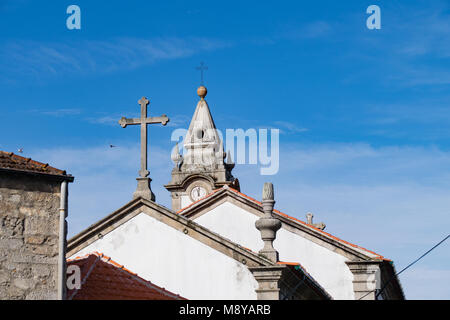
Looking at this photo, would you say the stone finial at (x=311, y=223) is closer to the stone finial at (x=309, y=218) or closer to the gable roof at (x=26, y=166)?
the stone finial at (x=309, y=218)

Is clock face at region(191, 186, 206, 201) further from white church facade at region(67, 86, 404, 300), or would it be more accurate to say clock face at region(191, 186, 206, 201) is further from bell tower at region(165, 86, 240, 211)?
white church facade at region(67, 86, 404, 300)

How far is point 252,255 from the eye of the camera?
16.2 meters

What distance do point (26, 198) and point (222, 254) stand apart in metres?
Result: 6.73

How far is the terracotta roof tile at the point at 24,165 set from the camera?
10805 mm

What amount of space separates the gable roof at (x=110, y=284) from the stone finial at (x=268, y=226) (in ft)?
7.25

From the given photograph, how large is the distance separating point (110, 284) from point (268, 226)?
3775 mm

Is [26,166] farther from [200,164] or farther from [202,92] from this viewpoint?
[202,92]

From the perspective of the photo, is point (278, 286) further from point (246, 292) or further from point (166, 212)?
point (166, 212)

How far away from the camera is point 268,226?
16.5m

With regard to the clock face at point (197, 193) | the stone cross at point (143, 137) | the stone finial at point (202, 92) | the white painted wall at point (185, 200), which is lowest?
the stone cross at point (143, 137)

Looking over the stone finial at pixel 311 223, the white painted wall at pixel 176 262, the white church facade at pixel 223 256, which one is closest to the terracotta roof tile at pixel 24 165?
the white church facade at pixel 223 256
